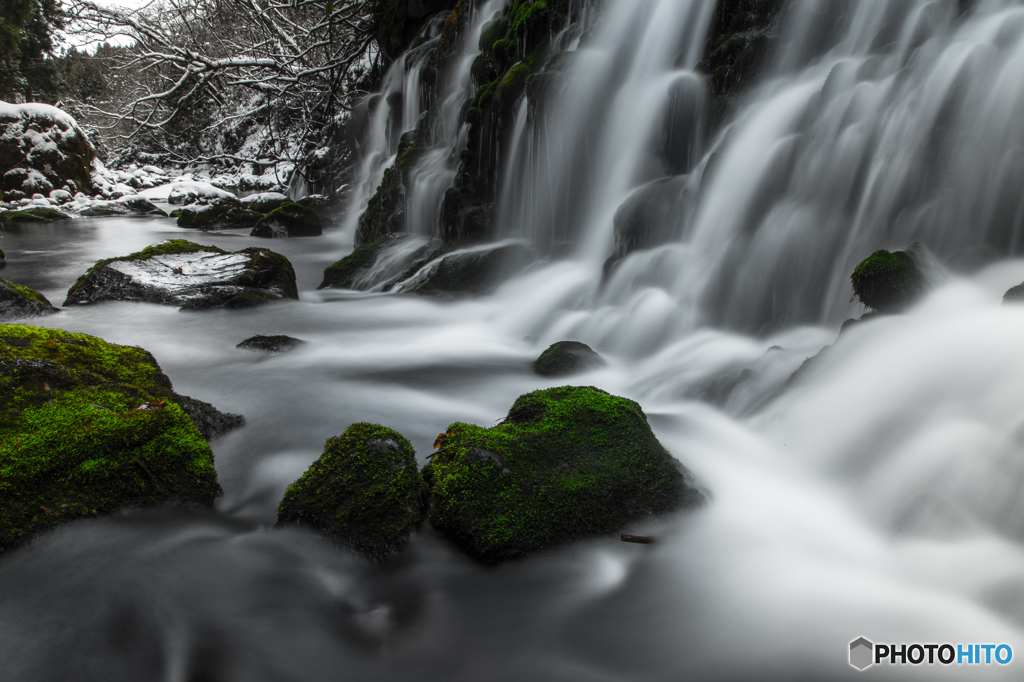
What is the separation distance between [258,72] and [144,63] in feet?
9.54

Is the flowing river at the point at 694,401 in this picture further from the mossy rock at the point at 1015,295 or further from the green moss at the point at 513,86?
the green moss at the point at 513,86

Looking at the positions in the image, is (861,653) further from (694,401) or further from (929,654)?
(694,401)

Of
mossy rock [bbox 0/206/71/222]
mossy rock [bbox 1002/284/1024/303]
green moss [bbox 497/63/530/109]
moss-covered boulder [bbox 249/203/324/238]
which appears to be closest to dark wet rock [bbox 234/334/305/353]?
green moss [bbox 497/63/530/109]

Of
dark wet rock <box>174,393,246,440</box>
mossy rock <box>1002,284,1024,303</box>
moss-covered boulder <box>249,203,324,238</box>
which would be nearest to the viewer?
mossy rock <box>1002,284,1024,303</box>

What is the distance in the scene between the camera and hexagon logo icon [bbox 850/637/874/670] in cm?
200

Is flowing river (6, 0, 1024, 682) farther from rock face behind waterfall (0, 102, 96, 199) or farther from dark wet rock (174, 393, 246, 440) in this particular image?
rock face behind waterfall (0, 102, 96, 199)

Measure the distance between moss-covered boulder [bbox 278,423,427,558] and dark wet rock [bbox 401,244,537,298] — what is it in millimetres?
4812

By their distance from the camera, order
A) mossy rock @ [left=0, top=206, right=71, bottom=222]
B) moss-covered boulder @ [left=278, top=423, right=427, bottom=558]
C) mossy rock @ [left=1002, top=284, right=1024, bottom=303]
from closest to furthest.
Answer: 1. moss-covered boulder @ [left=278, top=423, right=427, bottom=558]
2. mossy rock @ [left=1002, top=284, right=1024, bottom=303]
3. mossy rock @ [left=0, top=206, right=71, bottom=222]

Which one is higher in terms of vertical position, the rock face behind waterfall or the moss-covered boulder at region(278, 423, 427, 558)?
the rock face behind waterfall

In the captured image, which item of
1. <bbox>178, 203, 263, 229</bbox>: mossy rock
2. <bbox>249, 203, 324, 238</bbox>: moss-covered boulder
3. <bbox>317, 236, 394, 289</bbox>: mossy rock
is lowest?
<bbox>317, 236, 394, 289</bbox>: mossy rock

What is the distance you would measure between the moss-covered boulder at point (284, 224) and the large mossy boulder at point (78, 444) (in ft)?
35.7

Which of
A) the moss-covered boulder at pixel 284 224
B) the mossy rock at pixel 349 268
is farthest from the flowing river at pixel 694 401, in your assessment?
the moss-covered boulder at pixel 284 224

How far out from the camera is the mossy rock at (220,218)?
599 inches

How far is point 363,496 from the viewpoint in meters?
2.52
